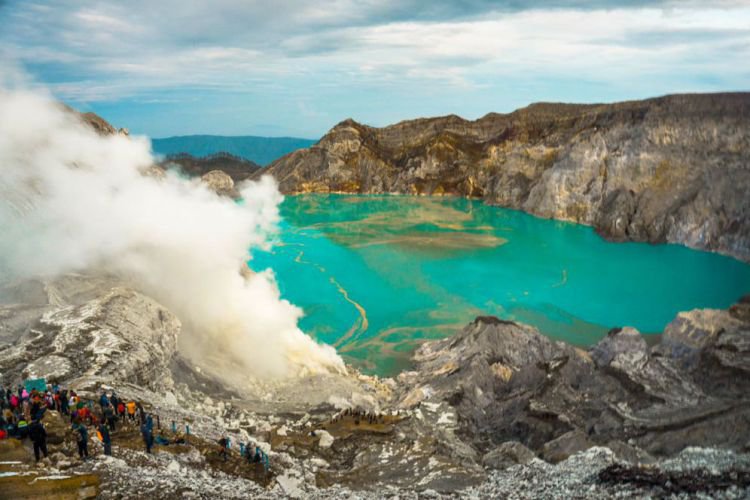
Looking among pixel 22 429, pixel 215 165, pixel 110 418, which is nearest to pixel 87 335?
pixel 110 418

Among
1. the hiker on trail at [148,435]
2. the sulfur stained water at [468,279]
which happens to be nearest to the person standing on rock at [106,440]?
the hiker on trail at [148,435]

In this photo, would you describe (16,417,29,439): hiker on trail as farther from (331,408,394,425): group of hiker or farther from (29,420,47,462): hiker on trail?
(331,408,394,425): group of hiker

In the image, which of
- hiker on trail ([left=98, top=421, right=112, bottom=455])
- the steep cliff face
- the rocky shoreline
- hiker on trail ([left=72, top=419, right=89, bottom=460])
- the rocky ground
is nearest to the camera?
hiker on trail ([left=72, top=419, right=89, bottom=460])

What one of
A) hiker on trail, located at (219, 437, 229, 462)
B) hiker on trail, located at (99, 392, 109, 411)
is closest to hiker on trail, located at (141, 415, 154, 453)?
hiker on trail, located at (99, 392, 109, 411)

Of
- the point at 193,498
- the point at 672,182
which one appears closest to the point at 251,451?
the point at 193,498

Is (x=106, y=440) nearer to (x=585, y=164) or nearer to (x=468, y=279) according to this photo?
(x=468, y=279)

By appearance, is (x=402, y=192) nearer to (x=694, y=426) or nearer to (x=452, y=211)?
(x=452, y=211)
